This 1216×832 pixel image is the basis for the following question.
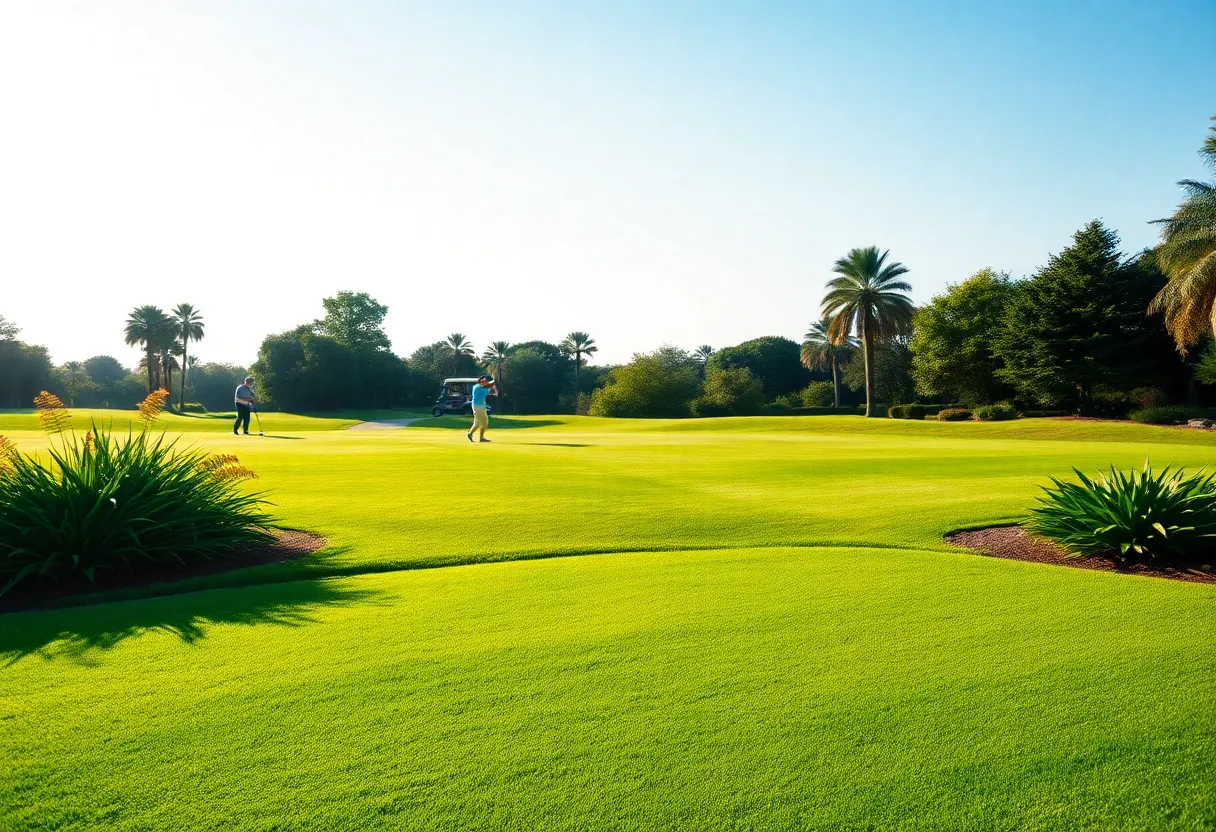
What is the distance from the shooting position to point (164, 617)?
5488mm

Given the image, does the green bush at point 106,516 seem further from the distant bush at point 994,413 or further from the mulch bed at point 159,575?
the distant bush at point 994,413

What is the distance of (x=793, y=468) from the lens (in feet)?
51.4

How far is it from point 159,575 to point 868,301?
5140cm

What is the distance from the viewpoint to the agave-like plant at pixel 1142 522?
7309 millimetres

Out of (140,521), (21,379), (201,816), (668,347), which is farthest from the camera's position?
(668,347)

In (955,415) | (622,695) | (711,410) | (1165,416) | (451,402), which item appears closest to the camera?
(622,695)

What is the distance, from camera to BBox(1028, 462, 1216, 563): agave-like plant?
731cm

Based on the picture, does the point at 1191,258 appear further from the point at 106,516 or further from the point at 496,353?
the point at 496,353

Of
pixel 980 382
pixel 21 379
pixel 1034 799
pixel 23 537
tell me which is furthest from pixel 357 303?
pixel 1034 799

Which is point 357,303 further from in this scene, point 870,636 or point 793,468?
point 870,636

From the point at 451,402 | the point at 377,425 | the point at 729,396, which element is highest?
the point at 729,396

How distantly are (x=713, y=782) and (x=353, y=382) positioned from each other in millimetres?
71933

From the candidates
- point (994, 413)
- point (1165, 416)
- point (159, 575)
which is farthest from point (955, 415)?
point (159, 575)

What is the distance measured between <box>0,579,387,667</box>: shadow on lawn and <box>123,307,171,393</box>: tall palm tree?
8687 cm
